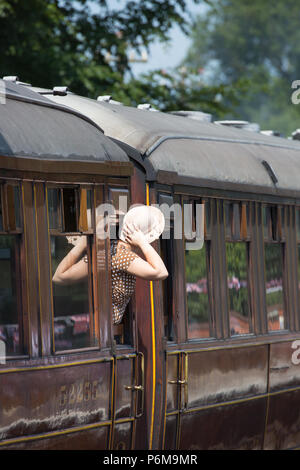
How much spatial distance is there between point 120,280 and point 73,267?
45 centimetres

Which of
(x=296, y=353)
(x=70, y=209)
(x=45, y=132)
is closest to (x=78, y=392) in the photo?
(x=70, y=209)

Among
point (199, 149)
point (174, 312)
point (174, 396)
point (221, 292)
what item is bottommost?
point (174, 396)

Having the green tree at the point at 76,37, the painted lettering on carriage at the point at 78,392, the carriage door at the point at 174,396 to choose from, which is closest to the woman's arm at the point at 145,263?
the painted lettering on carriage at the point at 78,392

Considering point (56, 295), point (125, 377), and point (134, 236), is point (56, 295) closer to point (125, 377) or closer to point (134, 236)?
point (134, 236)

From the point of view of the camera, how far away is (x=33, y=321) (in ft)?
22.4

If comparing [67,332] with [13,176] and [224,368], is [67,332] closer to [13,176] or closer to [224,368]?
[13,176]

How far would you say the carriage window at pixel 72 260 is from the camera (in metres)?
7.09

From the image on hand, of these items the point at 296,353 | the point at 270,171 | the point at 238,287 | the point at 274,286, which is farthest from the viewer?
the point at 296,353

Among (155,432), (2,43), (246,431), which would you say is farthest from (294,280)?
(2,43)

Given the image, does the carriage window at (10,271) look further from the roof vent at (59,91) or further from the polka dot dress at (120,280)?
the roof vent at (59,91)

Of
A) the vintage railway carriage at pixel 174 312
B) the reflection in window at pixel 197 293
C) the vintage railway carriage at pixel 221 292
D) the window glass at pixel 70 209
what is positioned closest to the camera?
the vintage railway carriage at pixel 174 312

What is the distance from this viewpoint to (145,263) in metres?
7.17

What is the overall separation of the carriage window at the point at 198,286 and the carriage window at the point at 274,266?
1132 millimetres

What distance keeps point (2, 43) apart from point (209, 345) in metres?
9.32
